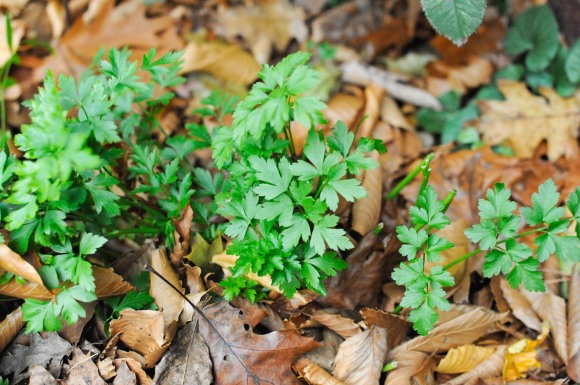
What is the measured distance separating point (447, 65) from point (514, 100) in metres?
0.41

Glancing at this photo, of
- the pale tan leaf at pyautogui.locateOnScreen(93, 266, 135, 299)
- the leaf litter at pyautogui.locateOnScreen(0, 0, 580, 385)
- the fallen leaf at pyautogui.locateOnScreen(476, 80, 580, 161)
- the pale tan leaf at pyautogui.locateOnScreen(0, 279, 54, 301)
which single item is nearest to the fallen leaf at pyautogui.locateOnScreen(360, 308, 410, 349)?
the leaf litter at pyautogui.locateOnScreen(0, 0, 580, 385)

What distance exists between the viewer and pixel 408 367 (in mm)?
1843

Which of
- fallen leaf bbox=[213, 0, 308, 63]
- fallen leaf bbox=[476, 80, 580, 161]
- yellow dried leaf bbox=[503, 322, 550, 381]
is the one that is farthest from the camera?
fallen leaf bbox=[213, 0, 308, 63]

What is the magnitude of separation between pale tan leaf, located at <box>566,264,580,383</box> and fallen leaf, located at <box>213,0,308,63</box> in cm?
174

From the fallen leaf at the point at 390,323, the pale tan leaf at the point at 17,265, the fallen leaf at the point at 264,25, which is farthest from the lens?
the fallen leaf at the point at 264,25

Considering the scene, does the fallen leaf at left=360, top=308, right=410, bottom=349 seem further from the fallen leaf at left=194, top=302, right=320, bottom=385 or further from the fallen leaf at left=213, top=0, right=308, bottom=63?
the fallen leaf at left=213, top=0, right=308, bottom=63

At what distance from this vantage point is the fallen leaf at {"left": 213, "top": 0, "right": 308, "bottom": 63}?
2.79 metres

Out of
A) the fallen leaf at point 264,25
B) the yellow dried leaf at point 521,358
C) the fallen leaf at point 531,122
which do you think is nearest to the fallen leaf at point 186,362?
the yellow dried leaf at point 521,358

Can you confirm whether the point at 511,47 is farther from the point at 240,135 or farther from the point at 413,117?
the point at 240,135

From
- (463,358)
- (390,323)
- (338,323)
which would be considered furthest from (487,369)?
(338,323)

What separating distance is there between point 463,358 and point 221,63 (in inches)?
67.9

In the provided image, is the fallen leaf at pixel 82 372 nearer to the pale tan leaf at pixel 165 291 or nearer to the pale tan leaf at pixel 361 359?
the pale tan leaf at pixel 165 291

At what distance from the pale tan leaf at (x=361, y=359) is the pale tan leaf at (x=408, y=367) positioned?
0.05m

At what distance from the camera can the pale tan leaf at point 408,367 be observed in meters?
1.80
